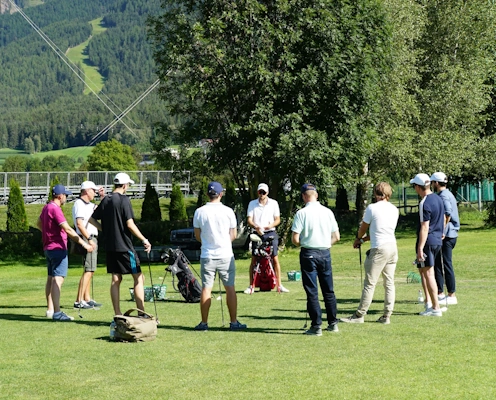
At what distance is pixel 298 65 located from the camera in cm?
3083

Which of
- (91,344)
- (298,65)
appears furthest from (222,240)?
(298,65)

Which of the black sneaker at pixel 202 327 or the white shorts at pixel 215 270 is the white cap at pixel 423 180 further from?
the black sneaker at pixel 202 327

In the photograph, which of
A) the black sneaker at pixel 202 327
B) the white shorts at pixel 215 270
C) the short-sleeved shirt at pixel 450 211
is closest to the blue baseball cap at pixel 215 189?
the white shorts at pixel 215 270

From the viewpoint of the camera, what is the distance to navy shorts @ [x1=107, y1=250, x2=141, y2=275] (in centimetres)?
1185

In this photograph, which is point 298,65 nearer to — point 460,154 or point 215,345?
point 460,154

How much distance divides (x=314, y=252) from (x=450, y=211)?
11.1 ft

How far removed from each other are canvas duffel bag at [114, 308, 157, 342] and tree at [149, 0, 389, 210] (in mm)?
18749

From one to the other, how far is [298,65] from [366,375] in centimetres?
2319

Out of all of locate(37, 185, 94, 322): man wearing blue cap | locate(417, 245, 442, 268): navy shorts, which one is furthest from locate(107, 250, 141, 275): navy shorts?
locate(417, 245, 442, 268): navy shorts

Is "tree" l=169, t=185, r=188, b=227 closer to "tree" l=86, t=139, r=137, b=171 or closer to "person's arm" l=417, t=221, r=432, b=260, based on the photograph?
"person's arm" l=417, t=221, r=432, b=260

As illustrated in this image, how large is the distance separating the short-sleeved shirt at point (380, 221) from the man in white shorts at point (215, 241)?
6.17ft

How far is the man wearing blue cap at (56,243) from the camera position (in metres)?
13.0

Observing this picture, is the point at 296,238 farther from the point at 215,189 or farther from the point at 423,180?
the point at 423,180

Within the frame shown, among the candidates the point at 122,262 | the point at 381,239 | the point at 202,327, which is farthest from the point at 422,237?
the point at 122,262
